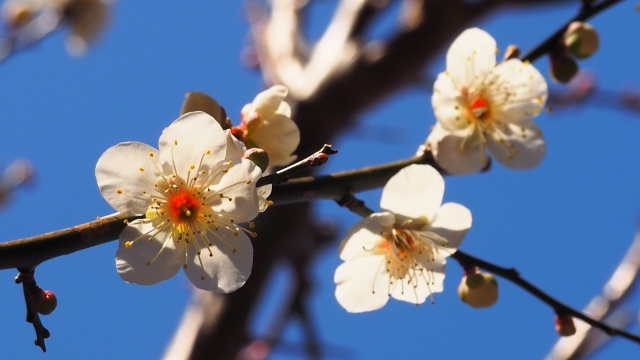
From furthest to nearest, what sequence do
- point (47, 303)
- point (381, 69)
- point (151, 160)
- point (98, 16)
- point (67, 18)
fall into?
point (381, 69) → point (98, 16) → point (67, 18) → point (151, 160) → point (47, 303)

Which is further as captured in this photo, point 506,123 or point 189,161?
point 506,123

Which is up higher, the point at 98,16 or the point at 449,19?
the point at 98,16

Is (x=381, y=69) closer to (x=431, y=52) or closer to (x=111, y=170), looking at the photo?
(x=431, y=52)

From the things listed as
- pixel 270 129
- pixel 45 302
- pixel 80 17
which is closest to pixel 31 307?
pixel 45 302

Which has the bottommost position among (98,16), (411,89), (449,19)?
(411,89)

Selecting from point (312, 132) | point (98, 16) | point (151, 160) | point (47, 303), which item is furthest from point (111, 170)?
point (98, 16)

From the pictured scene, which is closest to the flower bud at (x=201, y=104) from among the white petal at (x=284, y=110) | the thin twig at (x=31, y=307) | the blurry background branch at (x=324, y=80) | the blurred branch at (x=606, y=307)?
the white petal at (x=284, y=110)

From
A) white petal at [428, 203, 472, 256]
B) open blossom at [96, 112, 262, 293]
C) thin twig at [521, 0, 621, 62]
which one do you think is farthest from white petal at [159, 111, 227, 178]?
thin twig at [521, 0, 621, 62]

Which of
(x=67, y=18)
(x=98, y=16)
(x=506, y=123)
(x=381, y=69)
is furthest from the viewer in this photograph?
(x=381, y=69)
